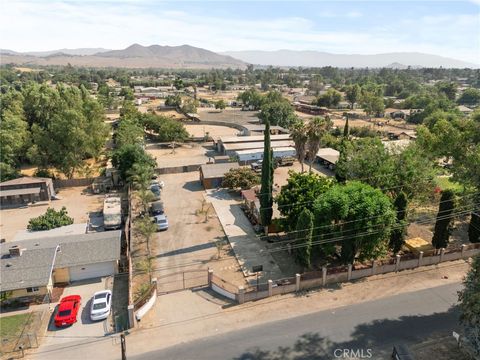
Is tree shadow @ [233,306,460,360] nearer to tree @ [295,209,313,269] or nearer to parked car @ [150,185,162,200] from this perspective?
tree @ [295,209,313,269]

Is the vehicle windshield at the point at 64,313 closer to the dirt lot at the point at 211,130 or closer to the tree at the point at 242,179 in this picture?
the tree at the point at 242,179

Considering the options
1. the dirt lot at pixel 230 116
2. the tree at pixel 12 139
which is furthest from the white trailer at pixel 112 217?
the dirt lot at pixel 230 116

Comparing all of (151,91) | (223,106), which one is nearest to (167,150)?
(223,106)

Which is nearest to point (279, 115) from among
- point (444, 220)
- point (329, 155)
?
point (329, 155)

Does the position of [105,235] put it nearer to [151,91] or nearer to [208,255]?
[208,255]

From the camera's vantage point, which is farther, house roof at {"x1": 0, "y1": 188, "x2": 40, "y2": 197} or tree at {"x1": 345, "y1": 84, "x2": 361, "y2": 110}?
tree at {"x1": 345, "y1": 84, "x2": 361, "y2": 110}

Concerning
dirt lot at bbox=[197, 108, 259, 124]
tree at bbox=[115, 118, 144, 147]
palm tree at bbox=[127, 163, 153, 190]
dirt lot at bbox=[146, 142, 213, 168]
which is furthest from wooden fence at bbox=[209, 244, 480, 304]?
dirt lot at bbox=[197, 108, 259, 124]
